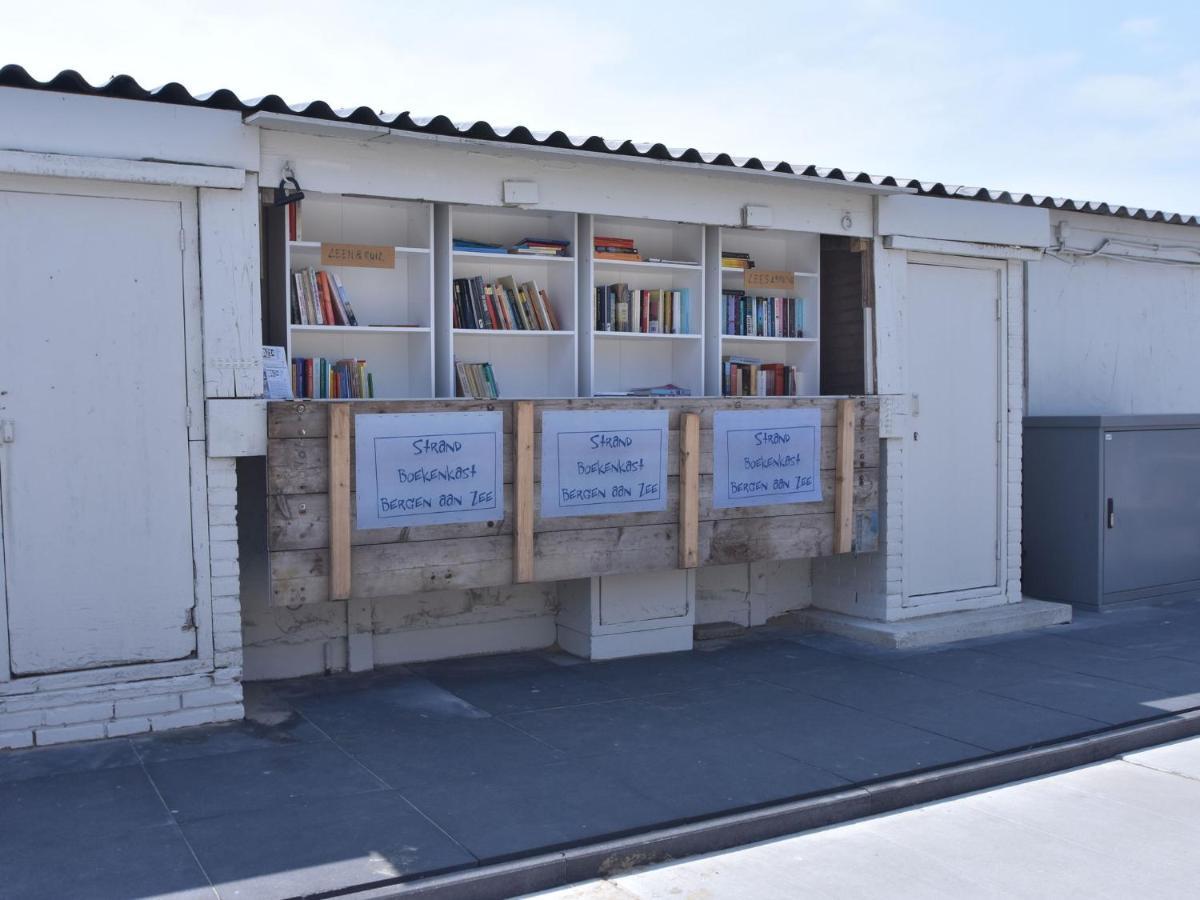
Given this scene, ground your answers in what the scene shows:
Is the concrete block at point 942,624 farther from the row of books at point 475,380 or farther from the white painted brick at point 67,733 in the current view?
the white painted brick at point 67,733

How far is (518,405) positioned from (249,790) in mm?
2766

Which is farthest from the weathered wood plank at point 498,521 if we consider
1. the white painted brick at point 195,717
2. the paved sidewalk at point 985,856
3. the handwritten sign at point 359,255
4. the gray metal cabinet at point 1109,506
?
the paved sidewalk at point 985,856

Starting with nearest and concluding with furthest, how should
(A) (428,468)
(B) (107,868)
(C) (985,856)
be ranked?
(B) (107,868) < (C) (985,856) < (A) (428,468)

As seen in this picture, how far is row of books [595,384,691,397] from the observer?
26.6 ft

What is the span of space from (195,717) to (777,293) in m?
5.26

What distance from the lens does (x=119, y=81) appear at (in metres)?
5.85

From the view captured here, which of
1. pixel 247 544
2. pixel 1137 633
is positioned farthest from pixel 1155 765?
pixel 247 544

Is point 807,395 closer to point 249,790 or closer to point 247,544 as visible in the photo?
point 247,544

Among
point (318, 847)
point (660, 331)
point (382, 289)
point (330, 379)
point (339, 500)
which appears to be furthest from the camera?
point (660, 331)

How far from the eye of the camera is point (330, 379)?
23.5 ft

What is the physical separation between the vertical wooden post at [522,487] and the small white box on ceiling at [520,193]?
4.01 feet

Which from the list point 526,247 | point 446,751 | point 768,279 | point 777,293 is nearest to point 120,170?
point 526,247

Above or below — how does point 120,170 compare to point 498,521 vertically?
above

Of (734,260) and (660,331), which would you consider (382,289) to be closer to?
(660,331)
